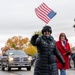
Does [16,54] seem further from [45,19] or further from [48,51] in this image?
[48,51]

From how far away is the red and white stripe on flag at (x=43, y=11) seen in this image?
2523 centimetres

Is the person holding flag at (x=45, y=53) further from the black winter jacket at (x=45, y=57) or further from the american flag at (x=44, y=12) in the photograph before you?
the american flag at (x=44, y=12)

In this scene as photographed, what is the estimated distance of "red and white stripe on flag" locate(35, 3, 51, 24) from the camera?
25.2 meters

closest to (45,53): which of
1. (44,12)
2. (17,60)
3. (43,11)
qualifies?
(44,12)

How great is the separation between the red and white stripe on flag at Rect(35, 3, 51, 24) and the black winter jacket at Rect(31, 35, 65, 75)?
16.0 meters

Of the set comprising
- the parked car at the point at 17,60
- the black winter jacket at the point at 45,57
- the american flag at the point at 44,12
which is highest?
the american flag at the point at 44,12

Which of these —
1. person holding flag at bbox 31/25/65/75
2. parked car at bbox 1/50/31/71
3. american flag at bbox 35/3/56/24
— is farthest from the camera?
parked car at bbox 1/50/31/71

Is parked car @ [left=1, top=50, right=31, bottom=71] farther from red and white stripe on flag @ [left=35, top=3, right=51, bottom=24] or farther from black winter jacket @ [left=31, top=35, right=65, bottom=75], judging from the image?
black winter jacket @ [left=31, top=35, right=65, bottom=75]

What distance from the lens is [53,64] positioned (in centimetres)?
880

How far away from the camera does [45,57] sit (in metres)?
8.80

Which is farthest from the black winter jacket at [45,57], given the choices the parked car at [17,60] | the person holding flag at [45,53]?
the parked car at [17,60]

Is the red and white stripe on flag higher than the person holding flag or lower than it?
higher

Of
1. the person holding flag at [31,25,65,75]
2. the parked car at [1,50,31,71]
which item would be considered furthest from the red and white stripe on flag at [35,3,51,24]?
the person holding flag at [31,25,65,75]

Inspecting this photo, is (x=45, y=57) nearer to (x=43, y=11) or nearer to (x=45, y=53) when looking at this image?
(x=45, y=53)
